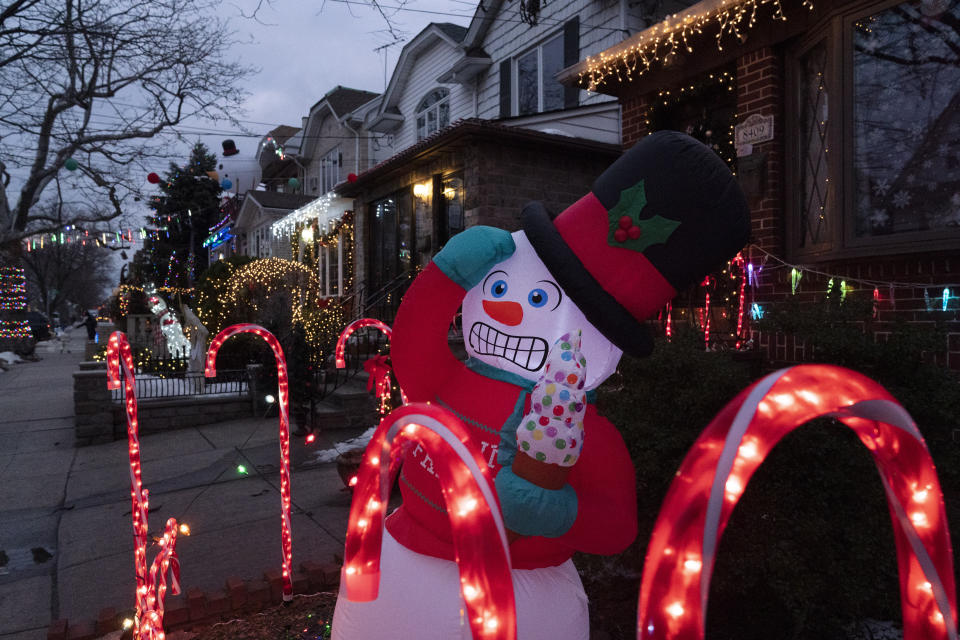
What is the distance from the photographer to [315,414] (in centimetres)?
888

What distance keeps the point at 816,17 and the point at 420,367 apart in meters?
5.09

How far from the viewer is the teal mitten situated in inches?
93.1

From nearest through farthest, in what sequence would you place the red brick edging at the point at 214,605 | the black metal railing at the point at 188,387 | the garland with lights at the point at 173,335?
1. the red brick edging at the point at 214,605
2. the black metal railing at the point at 188,387
3. the garland with lights at the point at 173,335

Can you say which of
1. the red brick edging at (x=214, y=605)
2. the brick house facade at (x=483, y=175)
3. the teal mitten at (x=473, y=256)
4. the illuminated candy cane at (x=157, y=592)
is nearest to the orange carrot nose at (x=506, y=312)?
the teal mitten at (x=473, y=256)

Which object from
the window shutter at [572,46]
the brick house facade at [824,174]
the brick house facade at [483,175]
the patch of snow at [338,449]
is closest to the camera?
the brick house facade at [824,174]

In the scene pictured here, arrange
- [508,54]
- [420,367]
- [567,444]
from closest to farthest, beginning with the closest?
[567,444] < [420,367] < [508,54]

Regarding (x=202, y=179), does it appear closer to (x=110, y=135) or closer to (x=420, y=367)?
(x=110, y=135)

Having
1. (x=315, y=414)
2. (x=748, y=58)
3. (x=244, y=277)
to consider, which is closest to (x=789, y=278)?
(x=748, y=58)

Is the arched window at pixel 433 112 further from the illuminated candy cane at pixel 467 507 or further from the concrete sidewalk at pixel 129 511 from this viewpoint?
the illuminated candy cane at pixel 467 507

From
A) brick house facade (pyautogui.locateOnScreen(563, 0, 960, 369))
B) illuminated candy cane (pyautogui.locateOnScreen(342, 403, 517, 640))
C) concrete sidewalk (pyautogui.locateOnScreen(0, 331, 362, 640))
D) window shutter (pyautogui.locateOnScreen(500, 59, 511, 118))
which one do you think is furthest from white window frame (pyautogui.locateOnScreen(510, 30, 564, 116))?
illuminated candy cane (pyautogui.locateOnScreen(342, 403, 517, 640))

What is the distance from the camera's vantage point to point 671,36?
20.0 ft

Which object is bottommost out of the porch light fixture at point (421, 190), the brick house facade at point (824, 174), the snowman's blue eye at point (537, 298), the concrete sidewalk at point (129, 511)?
the concrete sidewalk at point (129, 511)

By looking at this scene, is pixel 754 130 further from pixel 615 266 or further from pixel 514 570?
pixel 514 570

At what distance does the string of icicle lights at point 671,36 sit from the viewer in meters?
5.51
